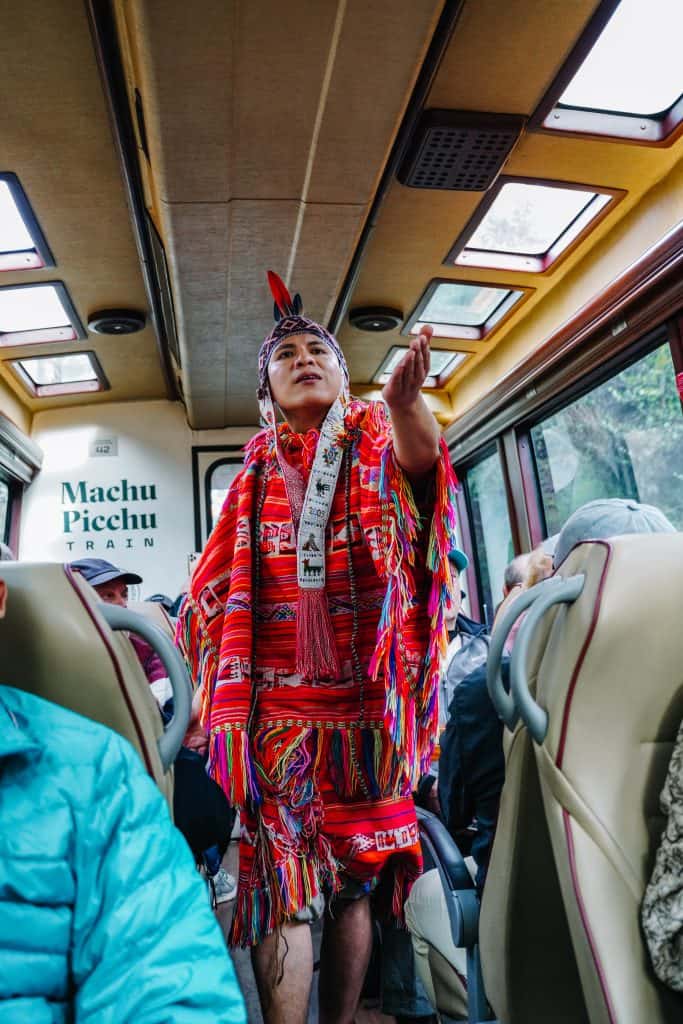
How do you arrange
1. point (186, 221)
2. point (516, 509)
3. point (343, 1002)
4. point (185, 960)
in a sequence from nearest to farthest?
point (185, 960), point (343, 1002), point (186, 221), point (516, 509)

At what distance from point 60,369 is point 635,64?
3.88 meters

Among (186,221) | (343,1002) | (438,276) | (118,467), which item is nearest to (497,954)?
(343,1002)

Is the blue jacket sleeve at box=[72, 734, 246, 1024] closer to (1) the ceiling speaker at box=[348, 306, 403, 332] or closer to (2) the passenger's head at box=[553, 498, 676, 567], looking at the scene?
(2) the passenger's head at box=[553, 498, 676, 567]

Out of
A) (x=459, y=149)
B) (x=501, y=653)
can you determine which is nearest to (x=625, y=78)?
(x=459, y=149)

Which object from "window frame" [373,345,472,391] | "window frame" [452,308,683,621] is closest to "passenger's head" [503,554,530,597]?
"window frame" [452,308,683,621]

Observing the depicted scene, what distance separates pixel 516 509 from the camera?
4.78 m

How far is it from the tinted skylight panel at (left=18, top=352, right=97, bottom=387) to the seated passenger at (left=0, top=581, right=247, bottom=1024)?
14.3 ft

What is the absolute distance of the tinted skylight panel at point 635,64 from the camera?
2506 millimetres

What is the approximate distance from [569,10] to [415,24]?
0.52 meters

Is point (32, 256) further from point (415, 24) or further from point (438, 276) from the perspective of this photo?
point (415, 24)

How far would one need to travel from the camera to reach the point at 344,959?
1.64 meters

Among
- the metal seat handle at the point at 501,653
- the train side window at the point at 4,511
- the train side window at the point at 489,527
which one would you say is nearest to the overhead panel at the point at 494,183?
the train side window at the point at 489,527

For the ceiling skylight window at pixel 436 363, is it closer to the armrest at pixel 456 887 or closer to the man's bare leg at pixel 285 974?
the armrest at pixel 456 887

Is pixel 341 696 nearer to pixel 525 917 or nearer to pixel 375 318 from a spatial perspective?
pixel 525 917
